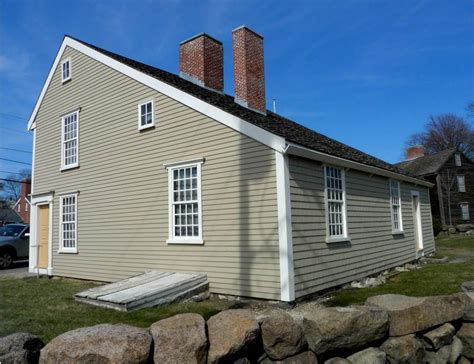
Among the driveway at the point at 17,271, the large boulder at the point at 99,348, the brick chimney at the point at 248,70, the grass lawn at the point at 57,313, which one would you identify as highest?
the brick chimney at the point at 248,70

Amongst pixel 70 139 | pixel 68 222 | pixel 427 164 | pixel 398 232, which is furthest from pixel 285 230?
pixel 427 164

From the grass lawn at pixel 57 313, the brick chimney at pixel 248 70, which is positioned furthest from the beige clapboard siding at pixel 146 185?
the brick chimney at pixel 248 70

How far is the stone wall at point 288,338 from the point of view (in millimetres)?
3377

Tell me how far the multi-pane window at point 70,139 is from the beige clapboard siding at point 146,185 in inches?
12.0

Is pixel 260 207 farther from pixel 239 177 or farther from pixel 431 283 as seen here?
pixel 431 283

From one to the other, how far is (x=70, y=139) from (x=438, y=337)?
1214 cm

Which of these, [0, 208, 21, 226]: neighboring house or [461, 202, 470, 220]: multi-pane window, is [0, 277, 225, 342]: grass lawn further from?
[461, 202, 470, 220]: multi-pane window

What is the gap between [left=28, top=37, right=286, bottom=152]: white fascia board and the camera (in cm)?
822

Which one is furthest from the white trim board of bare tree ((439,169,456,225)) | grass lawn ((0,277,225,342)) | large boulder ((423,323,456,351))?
bare tree ((439,169,456,225))

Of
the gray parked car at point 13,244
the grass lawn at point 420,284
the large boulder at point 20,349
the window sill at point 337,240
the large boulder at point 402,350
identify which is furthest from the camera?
the gray parked car at point 13,244

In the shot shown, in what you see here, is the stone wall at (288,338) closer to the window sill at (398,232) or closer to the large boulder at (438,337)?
the large boulder at (438,337)

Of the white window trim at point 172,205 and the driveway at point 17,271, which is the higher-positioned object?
the white window trim at point 172,205

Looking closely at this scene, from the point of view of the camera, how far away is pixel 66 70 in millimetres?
14078

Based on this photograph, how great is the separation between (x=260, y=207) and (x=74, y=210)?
7335 millimetres
